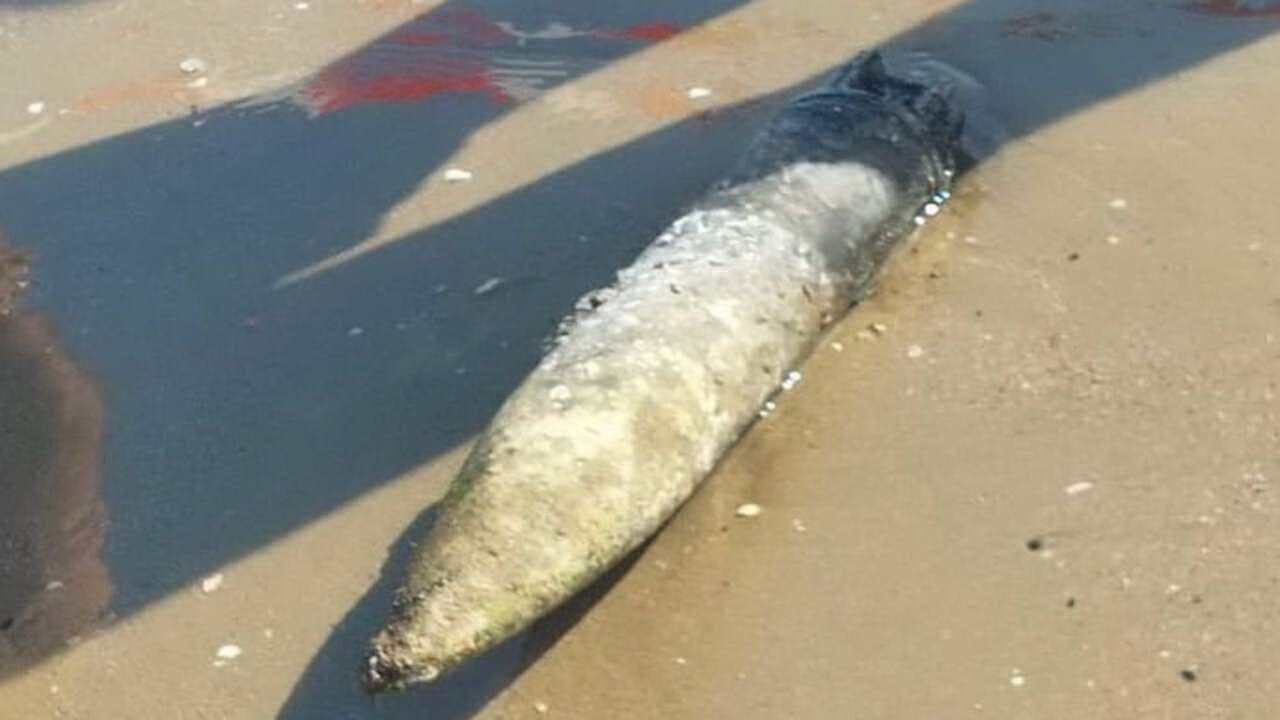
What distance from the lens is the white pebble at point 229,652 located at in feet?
12.1

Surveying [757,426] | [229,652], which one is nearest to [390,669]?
[229,652]

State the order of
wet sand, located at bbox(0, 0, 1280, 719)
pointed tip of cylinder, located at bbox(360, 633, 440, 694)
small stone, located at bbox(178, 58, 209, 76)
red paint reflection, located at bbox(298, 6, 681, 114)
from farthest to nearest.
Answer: small stone, located at bbox(178, 58, 209, 76), red paint reflection, located at bbox(298, 6, 681, 114), wet sand, located at bbox(0, 0, 1280, 719), pointed tip of cylinder, located at bbox(360, 633, 440, 694)

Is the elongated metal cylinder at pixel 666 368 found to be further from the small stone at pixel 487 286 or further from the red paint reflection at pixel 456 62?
the red paint reflection at pixel 456 62

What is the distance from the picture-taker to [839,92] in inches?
189

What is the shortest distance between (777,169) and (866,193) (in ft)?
0.70

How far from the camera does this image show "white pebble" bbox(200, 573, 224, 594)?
388 cm

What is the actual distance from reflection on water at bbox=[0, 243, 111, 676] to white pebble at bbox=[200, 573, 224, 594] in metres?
0.20

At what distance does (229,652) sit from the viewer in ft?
12.2

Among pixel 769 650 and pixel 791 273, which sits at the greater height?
pixel 791 273

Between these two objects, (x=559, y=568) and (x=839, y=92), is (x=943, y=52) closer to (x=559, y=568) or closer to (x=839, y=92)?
(x=839, y=92)

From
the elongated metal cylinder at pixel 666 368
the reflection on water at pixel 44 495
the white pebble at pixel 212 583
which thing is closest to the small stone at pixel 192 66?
the reflection on water at pixel 44 495

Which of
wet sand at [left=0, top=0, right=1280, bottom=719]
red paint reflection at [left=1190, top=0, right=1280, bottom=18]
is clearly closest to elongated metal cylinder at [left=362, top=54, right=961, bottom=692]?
wet sand at [left=0, top=0, right=1280, bottom=719]

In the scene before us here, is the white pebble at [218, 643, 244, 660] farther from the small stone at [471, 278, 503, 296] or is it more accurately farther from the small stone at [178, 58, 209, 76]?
the small stone at [178, 58, 209, 76]

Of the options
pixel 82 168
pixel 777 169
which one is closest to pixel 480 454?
pixel 777 169
